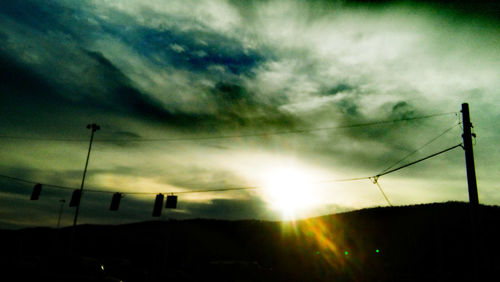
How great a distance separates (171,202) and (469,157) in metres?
21.3

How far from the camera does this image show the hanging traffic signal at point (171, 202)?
25011mm

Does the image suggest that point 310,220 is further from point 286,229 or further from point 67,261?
point 67,261

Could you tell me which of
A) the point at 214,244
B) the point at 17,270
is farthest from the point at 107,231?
the point at 17,270

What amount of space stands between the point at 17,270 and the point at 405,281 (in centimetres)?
2897

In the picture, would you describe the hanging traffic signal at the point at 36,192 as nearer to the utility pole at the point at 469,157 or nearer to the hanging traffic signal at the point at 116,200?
the hanging traffic signal at the point at 116,200

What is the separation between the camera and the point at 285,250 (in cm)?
6475

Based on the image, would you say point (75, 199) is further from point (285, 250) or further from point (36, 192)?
point (285, 250)

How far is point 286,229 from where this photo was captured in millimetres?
74938

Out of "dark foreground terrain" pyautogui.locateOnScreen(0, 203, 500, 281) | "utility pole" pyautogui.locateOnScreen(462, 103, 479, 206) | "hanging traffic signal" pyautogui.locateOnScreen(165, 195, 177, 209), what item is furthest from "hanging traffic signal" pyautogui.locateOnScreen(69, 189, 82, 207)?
"utility pole" pyautogui.locateOnScreen(462, 103, 479, 206)

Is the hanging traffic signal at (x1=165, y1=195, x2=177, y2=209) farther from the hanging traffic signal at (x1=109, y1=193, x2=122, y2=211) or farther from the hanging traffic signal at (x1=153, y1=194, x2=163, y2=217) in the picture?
the hanging traffic signal at (x1=109, y1=193, x2=122, y2=211)

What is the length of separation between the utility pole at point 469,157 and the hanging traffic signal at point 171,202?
67.5ft

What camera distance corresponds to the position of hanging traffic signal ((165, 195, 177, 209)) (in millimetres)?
25011

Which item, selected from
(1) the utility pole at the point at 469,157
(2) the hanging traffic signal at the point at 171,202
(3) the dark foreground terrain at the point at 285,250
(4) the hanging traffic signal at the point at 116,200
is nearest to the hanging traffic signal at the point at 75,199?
(4) the hanging traffic signal at the point at 116,200

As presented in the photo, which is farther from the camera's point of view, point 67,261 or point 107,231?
point 107,231
